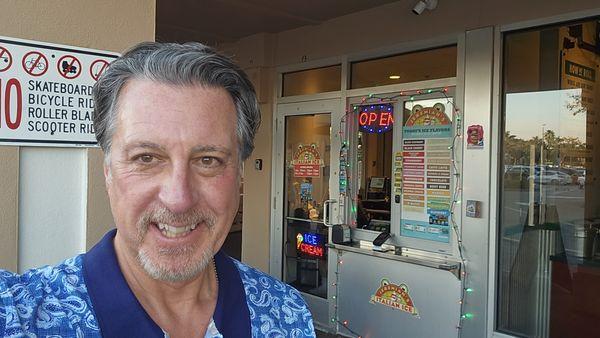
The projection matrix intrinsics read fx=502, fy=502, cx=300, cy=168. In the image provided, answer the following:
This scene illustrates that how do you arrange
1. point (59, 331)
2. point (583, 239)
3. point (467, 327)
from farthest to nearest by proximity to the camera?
1. point (467, 327)
2. point (583, 239)
3. point (59, 331)

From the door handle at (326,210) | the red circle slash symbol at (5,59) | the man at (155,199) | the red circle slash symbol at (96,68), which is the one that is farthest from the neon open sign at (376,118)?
the man at (155,199)

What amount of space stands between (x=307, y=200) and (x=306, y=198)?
0.08ft

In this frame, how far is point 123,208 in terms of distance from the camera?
95cm

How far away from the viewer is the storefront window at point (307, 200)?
505 cm

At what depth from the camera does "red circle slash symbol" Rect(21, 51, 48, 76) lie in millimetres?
1825

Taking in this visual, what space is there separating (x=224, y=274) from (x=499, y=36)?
3236mm

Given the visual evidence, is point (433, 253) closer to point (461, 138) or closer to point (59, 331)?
point (461, 138)

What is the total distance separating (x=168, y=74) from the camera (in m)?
0.95

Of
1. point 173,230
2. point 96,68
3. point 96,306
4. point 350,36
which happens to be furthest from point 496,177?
point 96,306

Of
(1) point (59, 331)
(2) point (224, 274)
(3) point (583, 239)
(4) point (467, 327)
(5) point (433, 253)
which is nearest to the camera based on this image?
(1) point (59, 331)

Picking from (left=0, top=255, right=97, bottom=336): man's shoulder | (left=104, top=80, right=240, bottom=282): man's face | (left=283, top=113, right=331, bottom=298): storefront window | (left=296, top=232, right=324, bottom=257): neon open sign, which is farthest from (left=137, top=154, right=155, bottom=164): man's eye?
(left=296, top=232, right=324, bottom=257): neon open sign

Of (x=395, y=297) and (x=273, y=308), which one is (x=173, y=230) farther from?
(x=395, y=297)

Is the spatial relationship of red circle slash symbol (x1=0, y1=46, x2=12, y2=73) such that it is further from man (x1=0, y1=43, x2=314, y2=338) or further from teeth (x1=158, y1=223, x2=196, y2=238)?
teeth (x1=158, y1=223, x2=196, y2=238)

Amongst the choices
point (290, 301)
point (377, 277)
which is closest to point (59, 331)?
point (290, 301)
